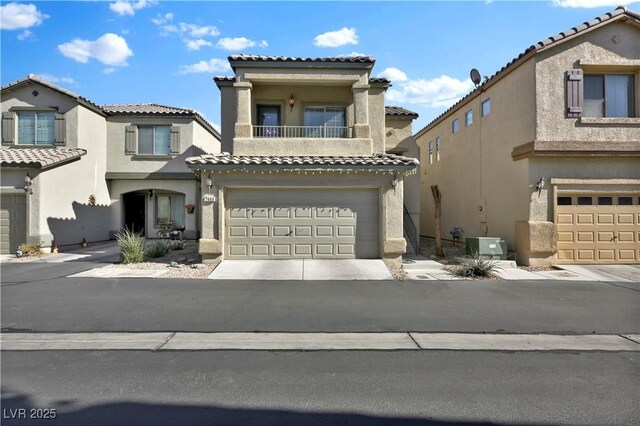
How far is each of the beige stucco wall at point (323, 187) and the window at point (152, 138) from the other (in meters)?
8.25

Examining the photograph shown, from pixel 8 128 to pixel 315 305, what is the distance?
17308 millimetres

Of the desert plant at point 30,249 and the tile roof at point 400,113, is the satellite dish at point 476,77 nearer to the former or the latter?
the tile roof at point 400,113

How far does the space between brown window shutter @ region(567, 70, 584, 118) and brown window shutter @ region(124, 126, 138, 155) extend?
60.7 feet

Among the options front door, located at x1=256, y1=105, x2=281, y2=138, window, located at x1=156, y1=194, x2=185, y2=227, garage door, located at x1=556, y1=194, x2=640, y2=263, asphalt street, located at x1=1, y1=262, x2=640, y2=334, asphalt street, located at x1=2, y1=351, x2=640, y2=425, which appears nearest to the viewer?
asphalt street, located at x1=2, y1=351, x2=640, y2=425

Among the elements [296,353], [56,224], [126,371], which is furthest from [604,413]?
[56,224]

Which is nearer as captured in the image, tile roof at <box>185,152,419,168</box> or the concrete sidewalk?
the concrete sidewalk

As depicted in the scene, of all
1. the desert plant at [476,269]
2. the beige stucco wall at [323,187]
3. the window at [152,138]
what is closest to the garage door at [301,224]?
the beige stucco wall at [323,187]

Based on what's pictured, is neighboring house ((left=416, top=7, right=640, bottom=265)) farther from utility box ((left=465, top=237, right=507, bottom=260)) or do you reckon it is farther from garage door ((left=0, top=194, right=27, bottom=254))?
garage door ((left=0, top=194, right=27, bottom=254))

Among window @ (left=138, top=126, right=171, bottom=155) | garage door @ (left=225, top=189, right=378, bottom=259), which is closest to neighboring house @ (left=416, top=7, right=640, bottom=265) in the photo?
garage door @ (left=225, top=189, right=378, bottom=259)

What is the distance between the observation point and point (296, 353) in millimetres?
4605

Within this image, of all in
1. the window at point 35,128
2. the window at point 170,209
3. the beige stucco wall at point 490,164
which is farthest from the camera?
the window at point 170,209

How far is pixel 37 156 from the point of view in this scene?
13.5 meters

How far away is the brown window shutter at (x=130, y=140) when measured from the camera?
1698 centimetres

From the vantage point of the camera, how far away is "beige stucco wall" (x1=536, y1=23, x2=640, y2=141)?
10859 mm
